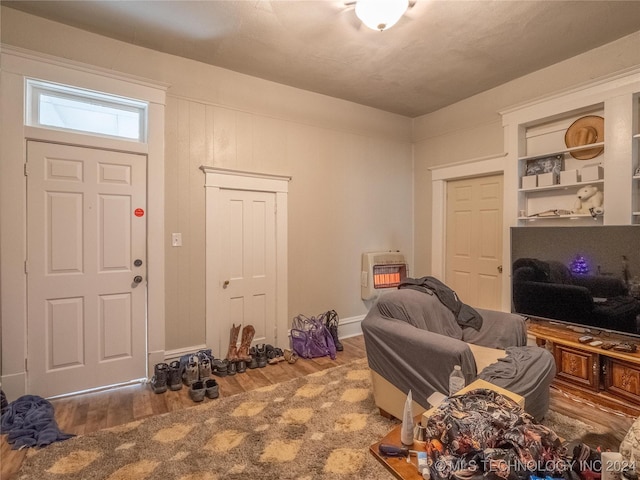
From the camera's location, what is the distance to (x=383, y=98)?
13.0 ft

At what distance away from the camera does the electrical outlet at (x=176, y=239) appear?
120 inches

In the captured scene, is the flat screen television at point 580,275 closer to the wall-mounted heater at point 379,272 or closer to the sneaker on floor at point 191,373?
the wall-mounted heater at point 379,272

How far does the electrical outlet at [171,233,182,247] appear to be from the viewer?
3.04m

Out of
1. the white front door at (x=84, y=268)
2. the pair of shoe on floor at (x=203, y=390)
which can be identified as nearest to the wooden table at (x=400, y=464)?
the pair of shoe on floor at (x=203, y=390)

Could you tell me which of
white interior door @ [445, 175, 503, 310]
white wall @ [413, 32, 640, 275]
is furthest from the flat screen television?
white wall @ [413, 32, 640, 275]

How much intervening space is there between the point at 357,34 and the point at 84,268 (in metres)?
2.93

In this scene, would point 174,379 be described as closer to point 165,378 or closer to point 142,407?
point 165,378

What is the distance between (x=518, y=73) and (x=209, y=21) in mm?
2989

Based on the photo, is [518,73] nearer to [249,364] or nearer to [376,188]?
[376,188]

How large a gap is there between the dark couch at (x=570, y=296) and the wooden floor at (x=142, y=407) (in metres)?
0.67

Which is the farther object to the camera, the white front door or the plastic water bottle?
the white front door

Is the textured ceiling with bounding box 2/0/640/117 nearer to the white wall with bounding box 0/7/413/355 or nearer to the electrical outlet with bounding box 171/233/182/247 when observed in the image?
the white wall with bounding box 0/7/413/355

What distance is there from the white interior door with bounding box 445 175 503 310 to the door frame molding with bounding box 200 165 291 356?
86.8 inches

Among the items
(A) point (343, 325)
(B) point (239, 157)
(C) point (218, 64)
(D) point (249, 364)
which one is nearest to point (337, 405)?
(D) point (249, 364)
